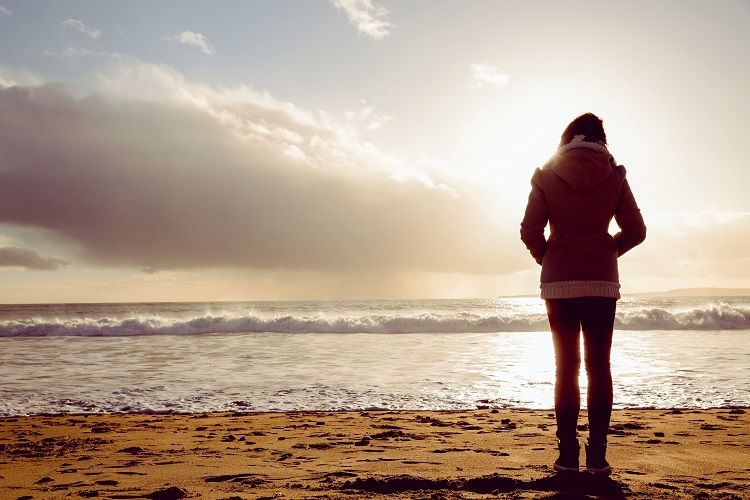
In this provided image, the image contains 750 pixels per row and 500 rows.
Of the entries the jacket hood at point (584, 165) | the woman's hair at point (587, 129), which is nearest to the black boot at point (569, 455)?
the jacket hood at point (584, 165)

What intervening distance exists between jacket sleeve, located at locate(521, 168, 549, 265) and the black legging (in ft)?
1.16

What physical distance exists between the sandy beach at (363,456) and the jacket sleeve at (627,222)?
1.42 m

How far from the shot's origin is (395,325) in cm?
2628

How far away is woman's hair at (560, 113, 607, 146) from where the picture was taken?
345 cm

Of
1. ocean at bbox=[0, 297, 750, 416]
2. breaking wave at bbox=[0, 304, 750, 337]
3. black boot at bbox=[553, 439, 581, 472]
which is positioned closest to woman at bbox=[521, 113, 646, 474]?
black boot at bbox=[553, 439, 581, 472]

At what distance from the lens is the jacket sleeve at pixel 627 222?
334 centimetres

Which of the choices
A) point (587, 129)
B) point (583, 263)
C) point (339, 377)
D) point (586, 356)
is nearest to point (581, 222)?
point (583, 263)

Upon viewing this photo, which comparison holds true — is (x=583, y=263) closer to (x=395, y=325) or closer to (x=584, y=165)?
(x=584, y=165)

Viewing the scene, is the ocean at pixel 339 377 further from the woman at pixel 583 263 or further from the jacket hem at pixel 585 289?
the jacket hem at pixel 585 289

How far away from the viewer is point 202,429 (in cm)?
563

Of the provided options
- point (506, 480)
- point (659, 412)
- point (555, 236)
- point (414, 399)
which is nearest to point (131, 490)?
point (506, 480)

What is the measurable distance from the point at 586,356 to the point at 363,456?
1.86 m

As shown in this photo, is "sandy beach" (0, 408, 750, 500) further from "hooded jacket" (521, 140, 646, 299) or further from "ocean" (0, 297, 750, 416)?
"hooded jacket" (521, 140, 646, 299)

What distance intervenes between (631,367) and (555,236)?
8065 mm
